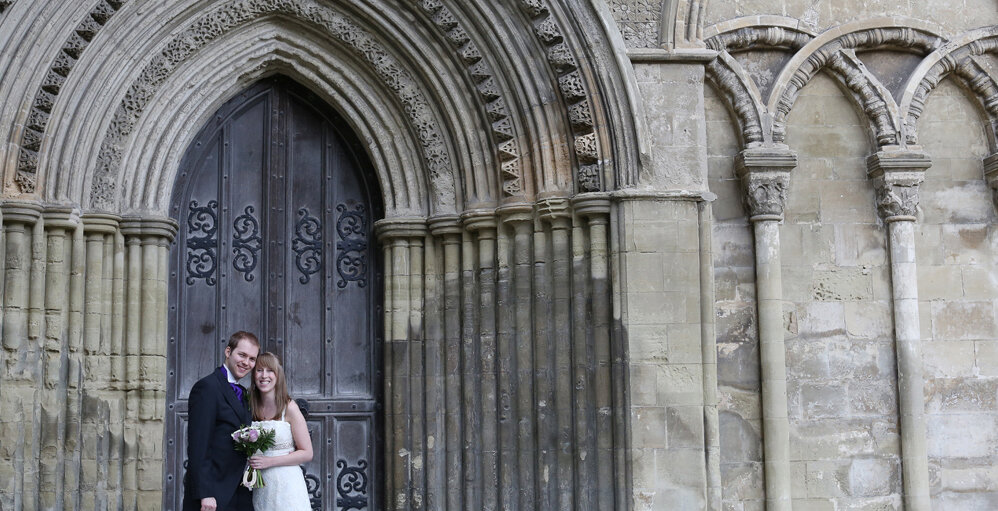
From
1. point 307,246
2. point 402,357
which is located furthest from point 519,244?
point 307,246

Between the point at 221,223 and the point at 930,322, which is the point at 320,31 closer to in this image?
the point at 221,223

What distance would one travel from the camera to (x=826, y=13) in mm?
7895

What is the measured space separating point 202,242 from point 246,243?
28cm

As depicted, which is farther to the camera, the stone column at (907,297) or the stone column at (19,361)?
the stone column at (907,297)

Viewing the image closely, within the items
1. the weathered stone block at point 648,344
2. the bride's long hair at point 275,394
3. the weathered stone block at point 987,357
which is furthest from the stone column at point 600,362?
the weathered stone block at point 987,357

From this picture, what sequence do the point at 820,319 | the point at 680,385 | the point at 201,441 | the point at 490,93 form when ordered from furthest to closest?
the point at 820,319, the point at 490,93, the point at 680,385, the point at 201,441

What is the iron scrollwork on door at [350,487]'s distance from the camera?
7.77 metres

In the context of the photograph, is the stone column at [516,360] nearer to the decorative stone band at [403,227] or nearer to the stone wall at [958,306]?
the decorative stone band at [403,227]

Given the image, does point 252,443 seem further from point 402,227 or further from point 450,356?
point 402,227

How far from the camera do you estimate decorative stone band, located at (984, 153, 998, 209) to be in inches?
310

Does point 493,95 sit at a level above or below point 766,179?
above

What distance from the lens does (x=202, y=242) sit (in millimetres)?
7812

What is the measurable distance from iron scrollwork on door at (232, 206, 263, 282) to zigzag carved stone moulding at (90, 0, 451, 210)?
93 cm

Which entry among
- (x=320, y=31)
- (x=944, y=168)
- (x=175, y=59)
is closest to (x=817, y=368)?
(x=944, y=168)
